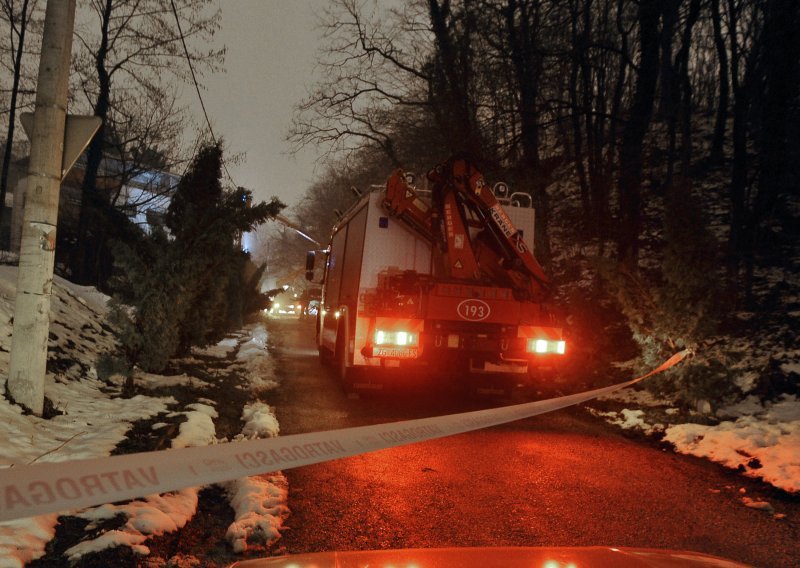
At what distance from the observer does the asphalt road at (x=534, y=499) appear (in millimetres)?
3879

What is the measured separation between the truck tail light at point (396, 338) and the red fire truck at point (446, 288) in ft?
0.04

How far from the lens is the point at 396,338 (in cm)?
810

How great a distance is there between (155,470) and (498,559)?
144 cm

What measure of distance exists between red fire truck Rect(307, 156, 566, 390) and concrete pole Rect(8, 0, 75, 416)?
13.0 ft

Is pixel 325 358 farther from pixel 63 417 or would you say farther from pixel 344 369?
pixel 63 417

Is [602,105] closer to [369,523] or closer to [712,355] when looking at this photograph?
[712,355]

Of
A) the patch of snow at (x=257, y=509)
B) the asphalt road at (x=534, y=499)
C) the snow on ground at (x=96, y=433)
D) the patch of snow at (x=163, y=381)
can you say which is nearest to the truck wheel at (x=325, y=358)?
the snow on ground at (x=96, y=433)

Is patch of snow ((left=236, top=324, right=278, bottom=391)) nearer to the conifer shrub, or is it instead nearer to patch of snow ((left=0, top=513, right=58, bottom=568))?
the conifer shrub

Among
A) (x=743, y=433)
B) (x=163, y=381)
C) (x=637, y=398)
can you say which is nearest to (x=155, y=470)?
(x=743, y=433)

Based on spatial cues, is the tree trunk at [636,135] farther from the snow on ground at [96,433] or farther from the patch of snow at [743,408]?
the snow on ground at [96,433]

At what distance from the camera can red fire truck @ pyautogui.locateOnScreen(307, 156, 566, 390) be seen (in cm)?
813

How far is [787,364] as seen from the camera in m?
9.51

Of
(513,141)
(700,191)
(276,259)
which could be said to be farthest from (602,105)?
(276,259)

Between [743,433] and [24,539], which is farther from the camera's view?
[743,433]
